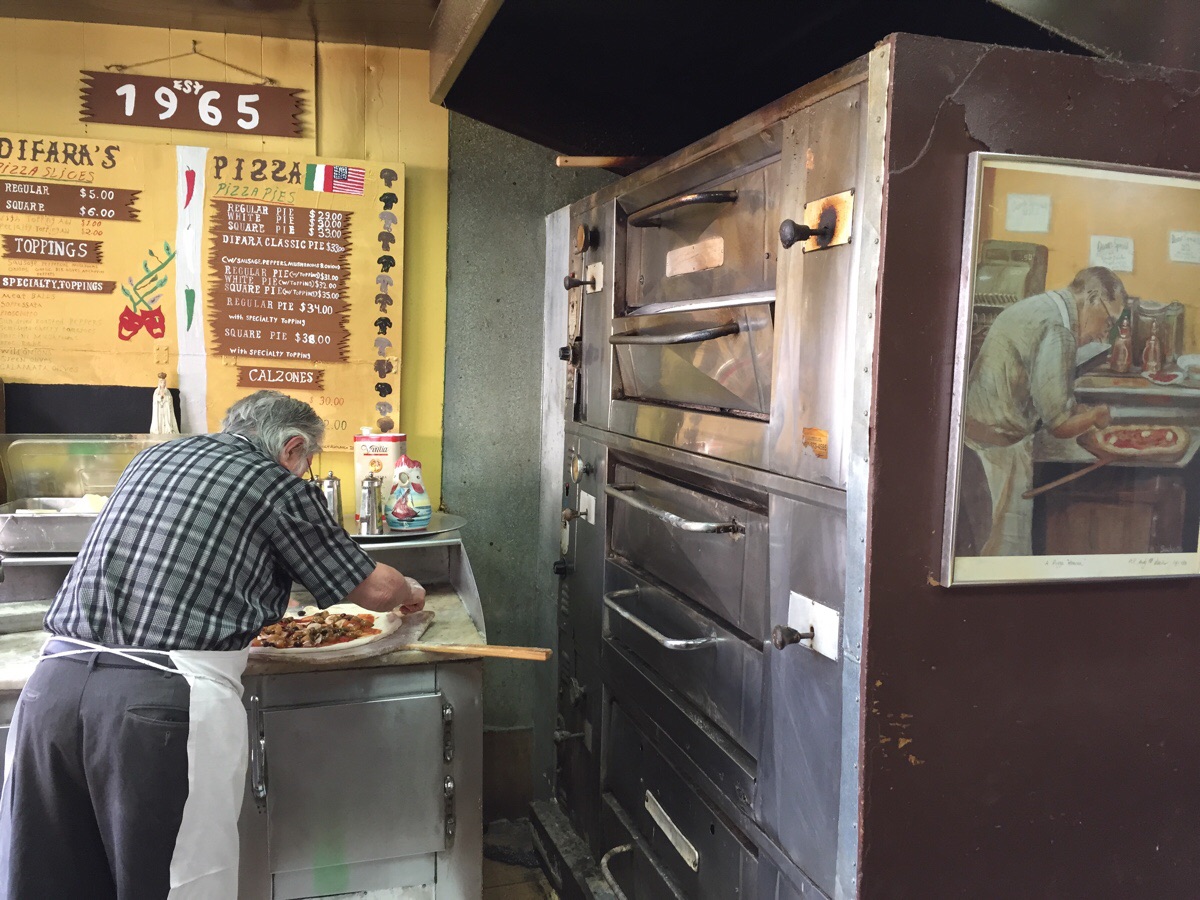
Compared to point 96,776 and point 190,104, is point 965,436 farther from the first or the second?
point 190,104

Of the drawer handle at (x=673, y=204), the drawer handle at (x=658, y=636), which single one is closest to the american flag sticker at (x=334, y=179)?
the drawer handle at (x=673, y=204)

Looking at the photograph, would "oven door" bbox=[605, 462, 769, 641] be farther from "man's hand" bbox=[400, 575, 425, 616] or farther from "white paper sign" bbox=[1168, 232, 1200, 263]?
"white paper sign" bbox=[1168, 232, 1200, 263]

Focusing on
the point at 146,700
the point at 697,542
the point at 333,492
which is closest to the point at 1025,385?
the point at 697,542

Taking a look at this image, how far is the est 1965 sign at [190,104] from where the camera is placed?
2.87 metres

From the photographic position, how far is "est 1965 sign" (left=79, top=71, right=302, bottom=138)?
9.42 feet

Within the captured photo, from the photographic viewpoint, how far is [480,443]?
3.25 metres

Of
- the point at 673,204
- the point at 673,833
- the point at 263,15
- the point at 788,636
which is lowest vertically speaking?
the point at 673,833

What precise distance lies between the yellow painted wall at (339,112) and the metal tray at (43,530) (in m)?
0.57

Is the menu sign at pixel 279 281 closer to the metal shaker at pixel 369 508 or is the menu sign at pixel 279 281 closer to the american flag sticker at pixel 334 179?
the american flag sticker at pixel 334 179

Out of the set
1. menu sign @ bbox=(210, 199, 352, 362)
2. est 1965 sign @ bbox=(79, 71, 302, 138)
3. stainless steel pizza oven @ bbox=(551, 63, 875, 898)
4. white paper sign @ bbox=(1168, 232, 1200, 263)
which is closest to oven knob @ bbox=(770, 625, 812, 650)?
stainless steel pizza oven @ bbox=(551, 63, 875, 898)

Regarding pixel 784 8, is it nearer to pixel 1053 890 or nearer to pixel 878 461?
pixel 878 461

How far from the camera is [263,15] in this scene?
2.76 metres

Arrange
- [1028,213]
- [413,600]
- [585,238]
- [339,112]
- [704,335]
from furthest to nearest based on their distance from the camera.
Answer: [339,112], [585,238], [413,600], [704,335], [1028,213]

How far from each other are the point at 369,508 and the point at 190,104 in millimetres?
1458
